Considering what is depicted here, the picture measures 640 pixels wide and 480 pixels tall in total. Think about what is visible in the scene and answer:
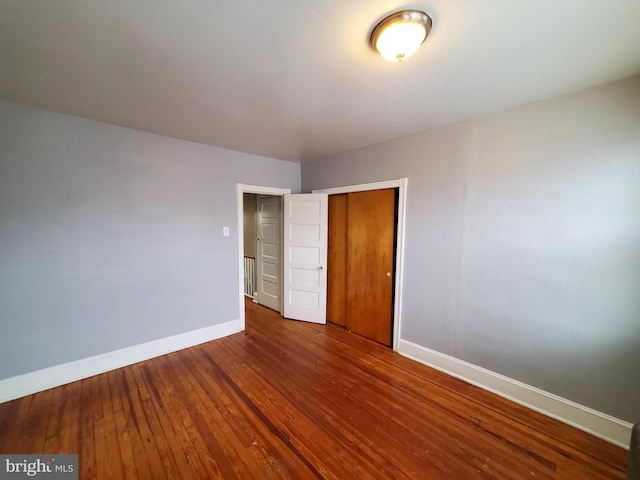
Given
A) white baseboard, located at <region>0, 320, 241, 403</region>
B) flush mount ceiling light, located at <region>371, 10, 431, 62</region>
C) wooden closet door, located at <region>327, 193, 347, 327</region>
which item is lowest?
white baseboard, located at <region>0, 320, 241, 403</region>

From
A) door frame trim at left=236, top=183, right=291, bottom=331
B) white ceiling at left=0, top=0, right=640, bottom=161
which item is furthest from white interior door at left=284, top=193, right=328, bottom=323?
white ceiling at left=0, top=0, right=640, bottom=161

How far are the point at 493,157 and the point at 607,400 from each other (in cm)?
201

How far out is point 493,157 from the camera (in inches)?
82.5

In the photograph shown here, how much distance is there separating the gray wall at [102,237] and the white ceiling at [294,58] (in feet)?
1.22

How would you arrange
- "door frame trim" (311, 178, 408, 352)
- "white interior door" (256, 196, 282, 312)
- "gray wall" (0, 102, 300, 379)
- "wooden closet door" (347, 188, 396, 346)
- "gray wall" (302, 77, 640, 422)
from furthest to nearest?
"white interior door" (256, 196, 282, 312) < "wooden closet door" (347, 188, 396, 346) < "door frame trim" (311, 178, 408, 352) < "gray wall" (0, 102, 300, 379) < "gray wall" (302, 77, 640, 422)

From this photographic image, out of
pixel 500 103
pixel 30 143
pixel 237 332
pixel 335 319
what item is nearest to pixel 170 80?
pixel 30 143

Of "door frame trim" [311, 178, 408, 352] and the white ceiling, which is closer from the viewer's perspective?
the white ceiling

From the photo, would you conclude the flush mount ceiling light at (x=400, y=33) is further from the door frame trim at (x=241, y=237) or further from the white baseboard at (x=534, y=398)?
the white baseboard at (x=534, y=398)

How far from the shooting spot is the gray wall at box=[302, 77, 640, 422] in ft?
5.31

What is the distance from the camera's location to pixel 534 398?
6.39 ft

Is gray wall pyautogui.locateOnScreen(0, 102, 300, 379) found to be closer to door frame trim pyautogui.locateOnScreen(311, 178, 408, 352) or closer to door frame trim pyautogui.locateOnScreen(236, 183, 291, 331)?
door frame trim pyautogui.locateOnScreen(236, 183, 291, 331)

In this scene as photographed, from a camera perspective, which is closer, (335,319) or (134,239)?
(134,239)

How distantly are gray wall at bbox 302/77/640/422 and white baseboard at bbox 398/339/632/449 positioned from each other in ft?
0.20

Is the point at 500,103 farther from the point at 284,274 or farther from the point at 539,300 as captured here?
the point at 284,274
